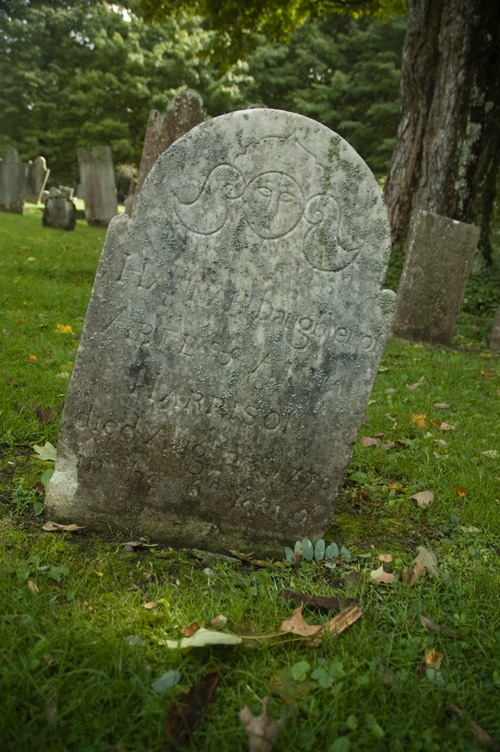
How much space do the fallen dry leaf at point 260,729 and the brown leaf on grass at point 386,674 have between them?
1.38ft

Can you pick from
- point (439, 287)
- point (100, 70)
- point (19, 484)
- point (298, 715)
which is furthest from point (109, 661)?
point (100, 70)

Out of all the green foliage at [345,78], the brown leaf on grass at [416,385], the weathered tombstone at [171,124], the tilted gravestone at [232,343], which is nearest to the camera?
the tilted gravestone at [232,343]

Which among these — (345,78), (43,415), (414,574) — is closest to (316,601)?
(414,574)

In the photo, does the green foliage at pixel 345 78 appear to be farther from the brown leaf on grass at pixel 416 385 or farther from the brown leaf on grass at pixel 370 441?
the brown leaf on grass at pixel 370 441

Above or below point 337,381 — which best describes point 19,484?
below

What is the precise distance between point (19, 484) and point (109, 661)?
1.28 metres

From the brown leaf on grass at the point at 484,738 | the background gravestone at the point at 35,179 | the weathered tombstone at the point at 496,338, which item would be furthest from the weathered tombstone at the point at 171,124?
the background gravestone at the point at 35,179

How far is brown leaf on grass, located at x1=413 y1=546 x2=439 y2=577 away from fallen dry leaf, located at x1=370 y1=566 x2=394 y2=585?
0.18m

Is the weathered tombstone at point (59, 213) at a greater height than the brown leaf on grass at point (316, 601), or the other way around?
the weathered tombstone at point (59, 213)

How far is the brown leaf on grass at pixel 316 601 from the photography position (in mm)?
2117

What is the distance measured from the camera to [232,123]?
89.9 inches

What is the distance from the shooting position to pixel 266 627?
1978mm

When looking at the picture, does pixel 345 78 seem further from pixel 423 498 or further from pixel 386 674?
pixel 386 674

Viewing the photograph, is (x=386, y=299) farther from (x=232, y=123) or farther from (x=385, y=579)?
(x=385, y=579)
